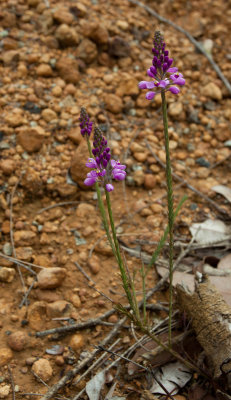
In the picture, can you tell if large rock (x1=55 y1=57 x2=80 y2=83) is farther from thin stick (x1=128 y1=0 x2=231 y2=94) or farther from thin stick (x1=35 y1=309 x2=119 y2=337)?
thin stick (x1=35 y1=309 x2=119 y2=337)

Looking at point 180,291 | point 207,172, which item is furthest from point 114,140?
point 180,291

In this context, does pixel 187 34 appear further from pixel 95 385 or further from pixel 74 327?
pixel 95 385

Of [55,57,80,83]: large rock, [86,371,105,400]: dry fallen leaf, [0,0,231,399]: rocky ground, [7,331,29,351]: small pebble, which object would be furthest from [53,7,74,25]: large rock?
[86,371,105,400]: dry fallen leaf

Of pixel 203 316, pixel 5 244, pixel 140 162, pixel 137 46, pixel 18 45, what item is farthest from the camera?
pixel 137 46

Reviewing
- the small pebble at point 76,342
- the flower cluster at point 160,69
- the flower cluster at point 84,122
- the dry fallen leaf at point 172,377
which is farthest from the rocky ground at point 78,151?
the flower cluster at point 160,69

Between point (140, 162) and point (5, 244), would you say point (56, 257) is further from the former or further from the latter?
point (140, 162)

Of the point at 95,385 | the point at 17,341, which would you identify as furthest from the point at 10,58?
the point at 95,385
